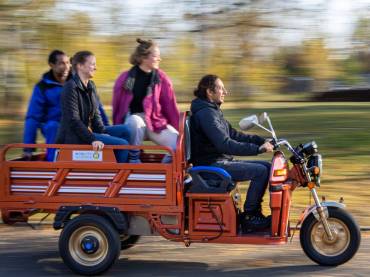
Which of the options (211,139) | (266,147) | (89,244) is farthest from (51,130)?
(266,147)

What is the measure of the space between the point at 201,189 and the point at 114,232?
811 mm

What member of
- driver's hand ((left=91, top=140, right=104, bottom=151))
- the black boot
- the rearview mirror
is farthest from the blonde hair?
the black boot

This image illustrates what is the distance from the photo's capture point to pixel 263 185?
617 centimetres

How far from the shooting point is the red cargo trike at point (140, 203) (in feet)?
19.7

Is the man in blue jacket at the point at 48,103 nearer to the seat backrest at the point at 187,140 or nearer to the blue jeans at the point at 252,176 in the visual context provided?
the seat backrest at the point at 187,140

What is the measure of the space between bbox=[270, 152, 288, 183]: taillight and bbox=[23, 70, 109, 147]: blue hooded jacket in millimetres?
1748

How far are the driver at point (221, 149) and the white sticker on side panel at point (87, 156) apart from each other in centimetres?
83

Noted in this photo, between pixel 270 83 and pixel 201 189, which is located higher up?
pixel 270 83

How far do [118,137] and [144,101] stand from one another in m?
0.41

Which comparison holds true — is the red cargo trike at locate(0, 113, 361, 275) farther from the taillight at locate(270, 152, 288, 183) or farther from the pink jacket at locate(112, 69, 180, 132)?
the pink jacket at locate(112, 69, 180, 132)

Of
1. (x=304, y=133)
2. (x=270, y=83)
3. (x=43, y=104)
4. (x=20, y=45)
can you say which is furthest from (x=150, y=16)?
(x=304, y=133)

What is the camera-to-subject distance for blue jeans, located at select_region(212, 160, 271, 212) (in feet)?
20.1

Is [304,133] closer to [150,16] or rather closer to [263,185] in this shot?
[150,16]

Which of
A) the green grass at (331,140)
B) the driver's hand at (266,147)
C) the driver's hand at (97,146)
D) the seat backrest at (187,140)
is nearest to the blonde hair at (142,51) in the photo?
the seat backrest at (187,140)
